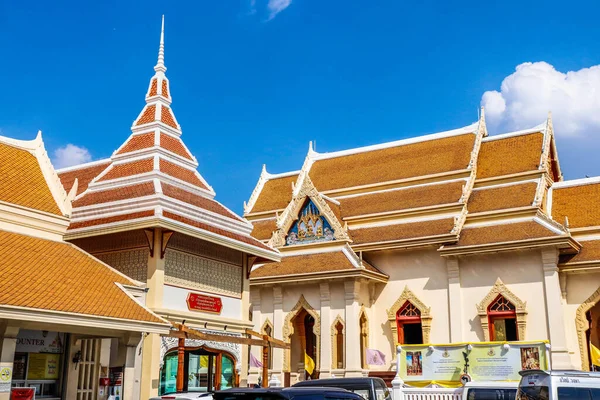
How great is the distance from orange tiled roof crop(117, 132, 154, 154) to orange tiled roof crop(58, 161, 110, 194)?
2.68m

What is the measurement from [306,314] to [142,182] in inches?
447

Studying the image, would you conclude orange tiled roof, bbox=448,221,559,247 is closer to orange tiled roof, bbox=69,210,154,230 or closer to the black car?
orange tiled roof, bbox=69,210,154,230

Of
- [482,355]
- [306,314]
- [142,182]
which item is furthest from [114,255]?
[306,314]

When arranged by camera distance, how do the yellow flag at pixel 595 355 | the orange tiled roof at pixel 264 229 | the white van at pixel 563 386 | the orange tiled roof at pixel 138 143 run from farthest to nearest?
the orange tiled roof at pixel 264 229 < the yellow flag at pixel 595 355 < the orange tiled roof at pixel 138 143 < the white van at pixel 563 386

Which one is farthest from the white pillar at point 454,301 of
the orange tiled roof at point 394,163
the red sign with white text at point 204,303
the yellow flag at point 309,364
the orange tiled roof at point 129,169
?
the orange tiled roof at point 129,169

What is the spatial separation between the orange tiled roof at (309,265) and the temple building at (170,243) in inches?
218

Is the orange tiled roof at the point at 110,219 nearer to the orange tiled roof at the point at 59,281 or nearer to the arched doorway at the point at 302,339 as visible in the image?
the orange tiled roof at the point at 59,281

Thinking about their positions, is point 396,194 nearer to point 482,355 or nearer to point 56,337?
point 482,355

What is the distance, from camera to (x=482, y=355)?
15992 millimetres

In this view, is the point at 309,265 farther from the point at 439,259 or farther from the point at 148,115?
the point at 148,115

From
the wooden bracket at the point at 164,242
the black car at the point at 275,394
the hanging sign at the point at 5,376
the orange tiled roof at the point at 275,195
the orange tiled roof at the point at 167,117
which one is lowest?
the black car at the point at 275,394

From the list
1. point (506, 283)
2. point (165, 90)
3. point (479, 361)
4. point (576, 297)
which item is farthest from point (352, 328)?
point (165, 90)

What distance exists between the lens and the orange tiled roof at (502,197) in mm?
25141

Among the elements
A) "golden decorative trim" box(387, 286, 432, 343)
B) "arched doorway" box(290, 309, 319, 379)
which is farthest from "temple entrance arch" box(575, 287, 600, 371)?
"arched doorway" box(290, 309, 319, 379)
